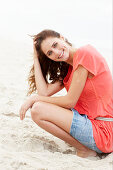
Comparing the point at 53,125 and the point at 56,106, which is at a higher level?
the point at 56,106

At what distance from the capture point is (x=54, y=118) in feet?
6.98

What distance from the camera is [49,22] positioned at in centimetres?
2067

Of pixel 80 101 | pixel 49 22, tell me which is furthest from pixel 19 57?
pixel 49 22

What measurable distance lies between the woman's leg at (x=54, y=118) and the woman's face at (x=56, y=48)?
1.49 ft

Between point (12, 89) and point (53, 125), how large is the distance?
186cm

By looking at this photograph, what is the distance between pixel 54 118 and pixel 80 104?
32 cm

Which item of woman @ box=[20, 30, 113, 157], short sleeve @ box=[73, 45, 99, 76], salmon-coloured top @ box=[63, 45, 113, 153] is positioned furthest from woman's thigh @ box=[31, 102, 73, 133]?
short sleeve @ box=[73, 45, 99, 76]

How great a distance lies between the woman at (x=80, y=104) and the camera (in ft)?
6.73

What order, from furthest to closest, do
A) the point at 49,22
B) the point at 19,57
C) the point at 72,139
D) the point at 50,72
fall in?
the point at 49,22 < the point at 19,57 < the point at 50,72 < the point at 72,139

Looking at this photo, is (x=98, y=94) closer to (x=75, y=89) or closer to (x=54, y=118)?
(x=75, y=89)

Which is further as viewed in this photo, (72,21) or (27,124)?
(72,21)

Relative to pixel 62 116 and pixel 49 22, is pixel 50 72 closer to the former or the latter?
pixel 62 116

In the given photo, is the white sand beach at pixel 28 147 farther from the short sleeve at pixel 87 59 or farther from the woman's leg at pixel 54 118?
the short sleeve at pixel 87 59

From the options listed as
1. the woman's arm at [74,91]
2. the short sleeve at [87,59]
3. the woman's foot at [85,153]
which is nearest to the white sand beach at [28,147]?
the woman's foot at [85,153]
